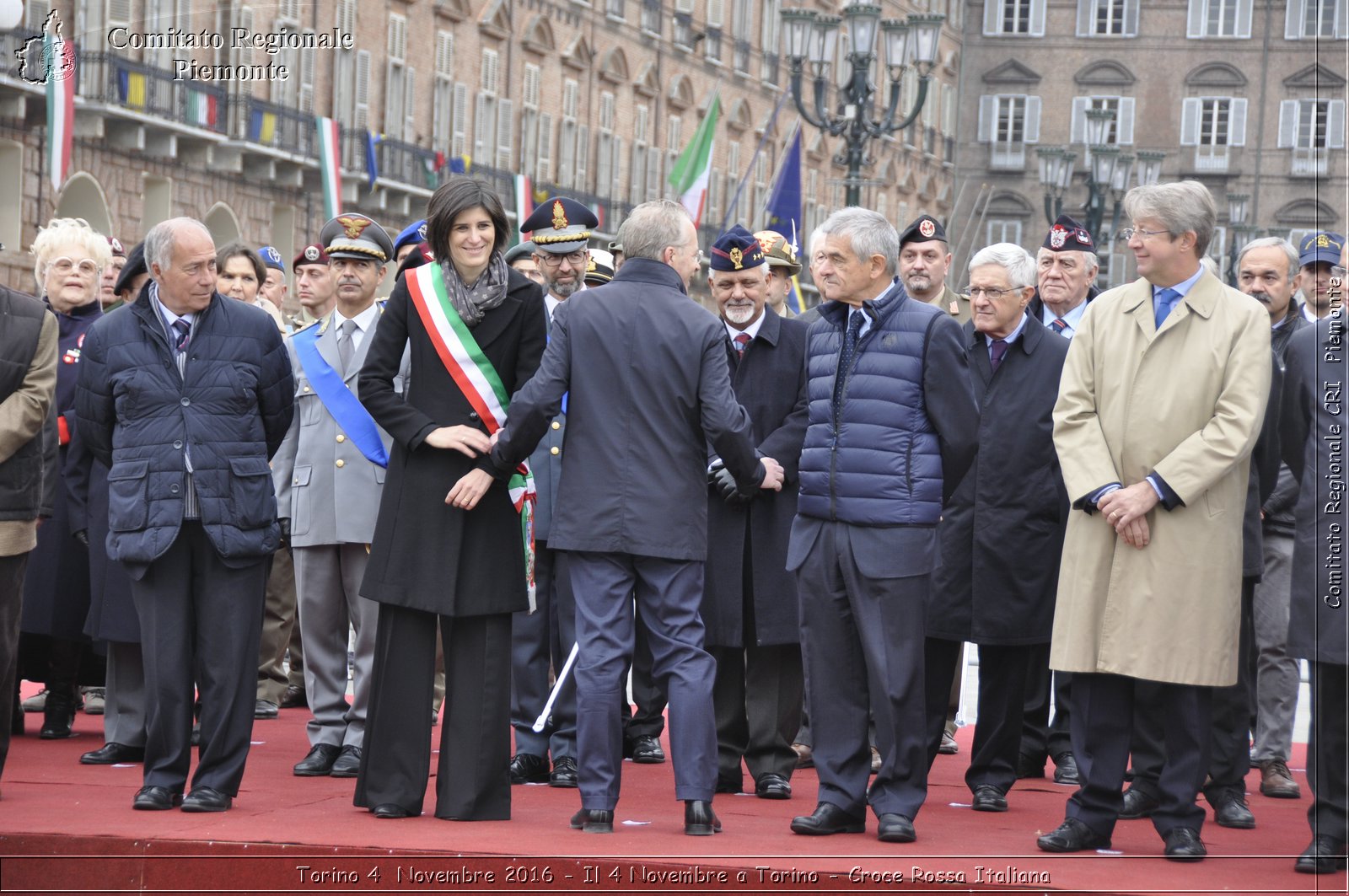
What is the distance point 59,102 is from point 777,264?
17.9 metres

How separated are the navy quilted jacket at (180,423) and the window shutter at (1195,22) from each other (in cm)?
5651

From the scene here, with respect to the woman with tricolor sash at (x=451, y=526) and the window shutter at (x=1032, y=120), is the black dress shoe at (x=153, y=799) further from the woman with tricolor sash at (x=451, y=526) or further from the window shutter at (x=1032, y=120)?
the window shutter at (x=1032, y=120)

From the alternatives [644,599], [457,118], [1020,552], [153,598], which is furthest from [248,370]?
[457,118]

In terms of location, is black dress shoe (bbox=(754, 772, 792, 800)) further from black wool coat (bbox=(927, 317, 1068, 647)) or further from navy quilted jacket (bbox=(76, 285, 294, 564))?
navy quilted jacket (bbox=(76, 285, 294, 564))

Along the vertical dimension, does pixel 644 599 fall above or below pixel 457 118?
below

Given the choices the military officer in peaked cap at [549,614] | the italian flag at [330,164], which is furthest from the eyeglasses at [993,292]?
the italian flag at [330,164]

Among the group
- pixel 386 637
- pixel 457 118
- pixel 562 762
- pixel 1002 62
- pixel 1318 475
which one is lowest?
pixel 562 762

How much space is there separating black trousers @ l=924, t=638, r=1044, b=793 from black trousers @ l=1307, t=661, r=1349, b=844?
1.58m

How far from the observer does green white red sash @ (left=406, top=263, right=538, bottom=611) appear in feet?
22.6

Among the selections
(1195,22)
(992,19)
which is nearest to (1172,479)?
(992,19)

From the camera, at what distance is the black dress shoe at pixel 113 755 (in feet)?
26.6

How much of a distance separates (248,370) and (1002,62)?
5647cm

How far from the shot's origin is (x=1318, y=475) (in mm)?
6422

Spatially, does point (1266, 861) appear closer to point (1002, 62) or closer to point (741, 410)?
point (741, 410)
